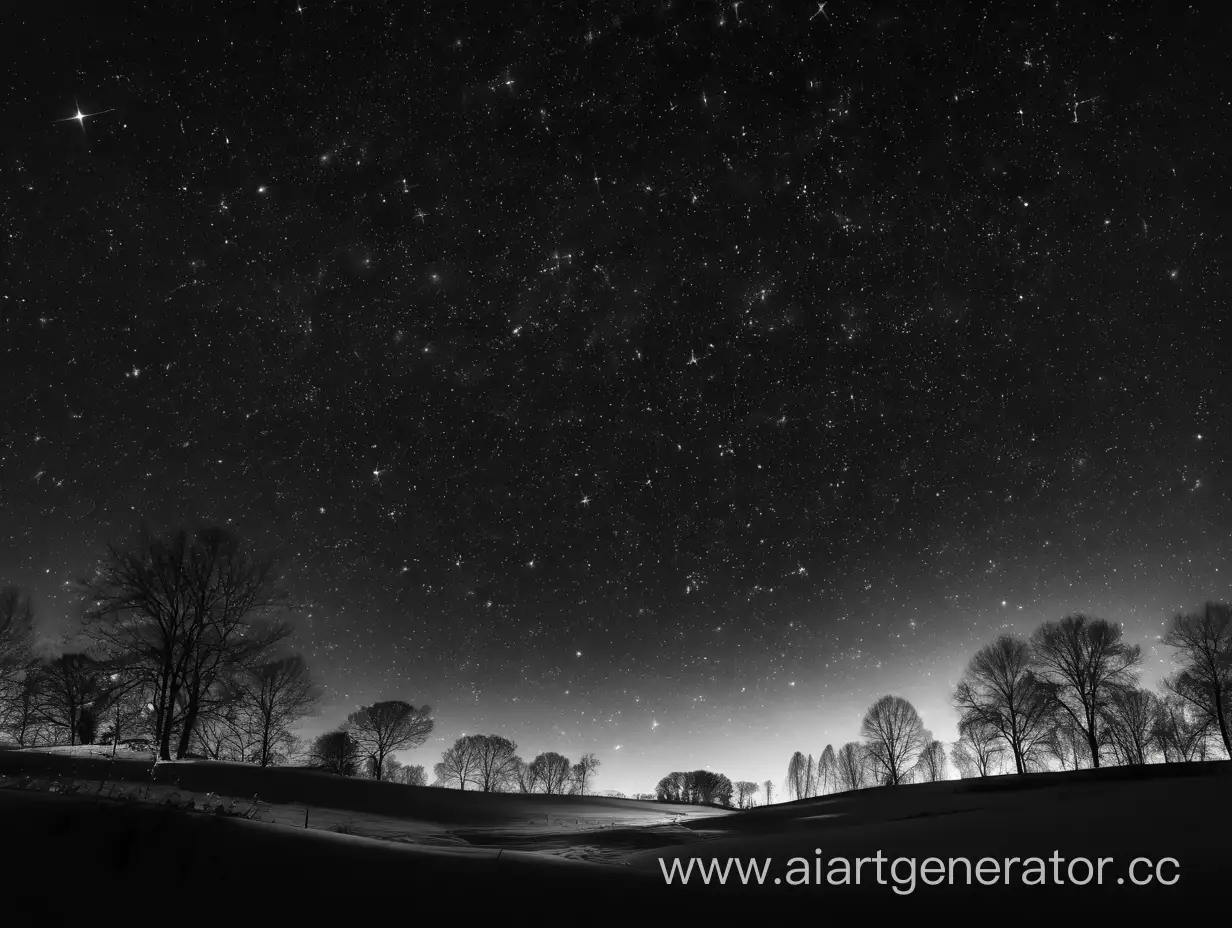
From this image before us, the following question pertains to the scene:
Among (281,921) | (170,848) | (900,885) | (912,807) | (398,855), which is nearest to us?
(281,921)

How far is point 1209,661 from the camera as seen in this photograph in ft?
118

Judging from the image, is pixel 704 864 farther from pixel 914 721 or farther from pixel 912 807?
pixel 914 721

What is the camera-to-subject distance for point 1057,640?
129 feet

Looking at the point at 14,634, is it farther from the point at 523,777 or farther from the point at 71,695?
the point at 523,777

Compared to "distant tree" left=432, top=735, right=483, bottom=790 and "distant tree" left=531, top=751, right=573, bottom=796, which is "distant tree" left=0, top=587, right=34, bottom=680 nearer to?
"distant tree" left=432, top=735, right=483, bottom=790

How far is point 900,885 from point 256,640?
91.5 ft

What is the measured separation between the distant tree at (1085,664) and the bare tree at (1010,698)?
137cm

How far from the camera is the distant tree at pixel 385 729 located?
47.8m

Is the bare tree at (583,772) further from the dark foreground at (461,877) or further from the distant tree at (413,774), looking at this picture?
the dark foreground at (461,877)

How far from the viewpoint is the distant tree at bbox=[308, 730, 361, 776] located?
1757 inches

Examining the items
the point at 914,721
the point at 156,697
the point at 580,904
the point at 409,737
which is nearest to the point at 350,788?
the point at 156,697

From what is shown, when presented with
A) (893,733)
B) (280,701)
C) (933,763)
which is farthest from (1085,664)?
(280,701)

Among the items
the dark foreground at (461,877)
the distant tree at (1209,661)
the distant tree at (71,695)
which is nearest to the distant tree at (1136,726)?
the distant tree at (1209,661)

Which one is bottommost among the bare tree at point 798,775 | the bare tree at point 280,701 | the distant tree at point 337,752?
the bare tree at point 798,775
